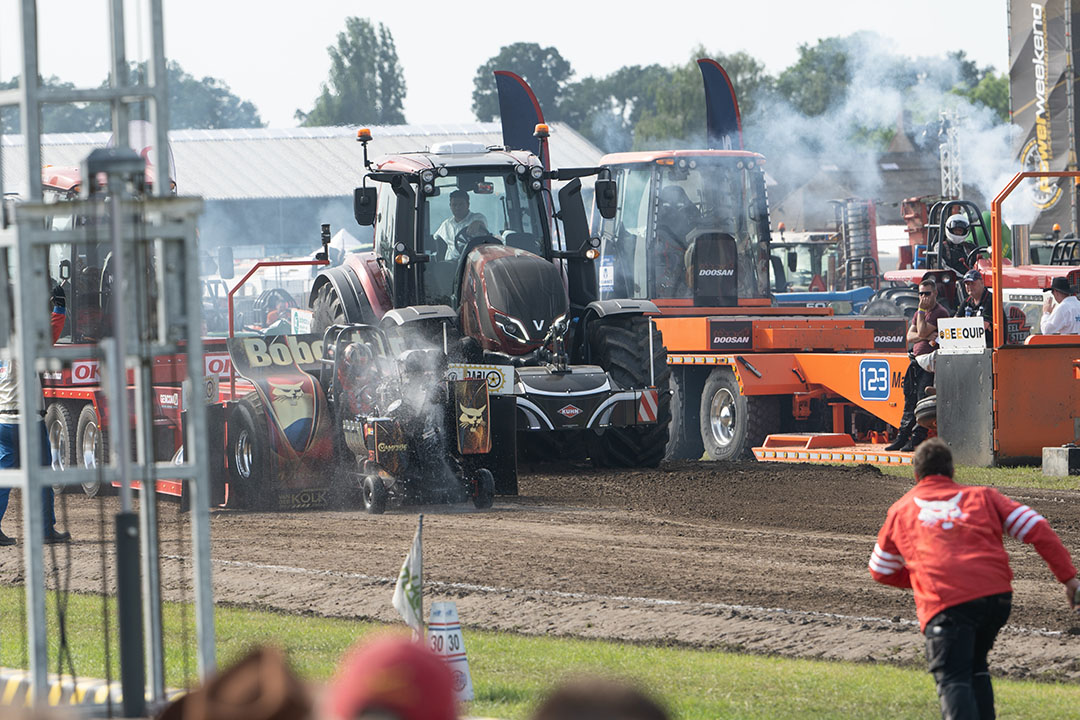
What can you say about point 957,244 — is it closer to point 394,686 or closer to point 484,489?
point 484,489

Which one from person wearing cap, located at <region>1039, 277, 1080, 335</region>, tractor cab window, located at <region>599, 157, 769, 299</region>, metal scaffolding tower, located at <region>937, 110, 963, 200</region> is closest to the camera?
person wearing cap, located at <region>1039, 277, 1080, 335</region>

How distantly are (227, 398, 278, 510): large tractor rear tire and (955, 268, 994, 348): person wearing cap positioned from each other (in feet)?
22.4

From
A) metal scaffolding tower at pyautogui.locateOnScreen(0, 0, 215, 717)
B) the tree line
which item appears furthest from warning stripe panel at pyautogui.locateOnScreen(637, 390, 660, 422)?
the tree line

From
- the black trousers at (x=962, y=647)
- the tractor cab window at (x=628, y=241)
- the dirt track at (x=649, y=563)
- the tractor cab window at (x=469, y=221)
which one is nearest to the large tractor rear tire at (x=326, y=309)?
the tractor cab window at (x=469, y=221)

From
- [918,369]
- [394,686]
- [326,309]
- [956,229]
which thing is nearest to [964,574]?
[394,686]

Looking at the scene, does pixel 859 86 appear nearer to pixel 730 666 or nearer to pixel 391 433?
pixel 391 433

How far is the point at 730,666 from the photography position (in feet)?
25.5

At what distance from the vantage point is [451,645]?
691 cm

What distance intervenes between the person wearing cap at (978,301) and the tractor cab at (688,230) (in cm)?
395

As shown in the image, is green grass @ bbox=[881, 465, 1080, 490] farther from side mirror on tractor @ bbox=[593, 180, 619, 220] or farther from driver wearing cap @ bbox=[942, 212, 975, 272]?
side mirror on tractor @ bbox=[593, 180, 619, 220]

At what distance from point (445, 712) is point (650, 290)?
17.4 metres

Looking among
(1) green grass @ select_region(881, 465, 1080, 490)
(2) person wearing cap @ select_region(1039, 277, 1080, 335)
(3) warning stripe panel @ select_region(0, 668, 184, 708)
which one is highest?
(2) person wearing cap @ select_region(1039, 277, 1080, 335)

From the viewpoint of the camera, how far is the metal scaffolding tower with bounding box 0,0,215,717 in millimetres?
4426

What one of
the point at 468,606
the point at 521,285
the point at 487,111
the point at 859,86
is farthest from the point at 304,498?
the point at 487,111
